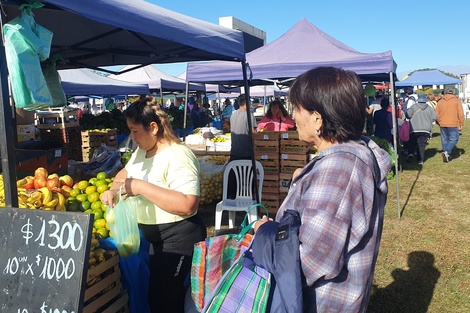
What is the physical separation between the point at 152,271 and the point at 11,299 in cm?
83

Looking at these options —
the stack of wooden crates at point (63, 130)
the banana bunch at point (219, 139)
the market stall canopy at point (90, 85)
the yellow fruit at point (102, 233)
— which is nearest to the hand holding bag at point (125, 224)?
the yellow fruit at point (102, 233)

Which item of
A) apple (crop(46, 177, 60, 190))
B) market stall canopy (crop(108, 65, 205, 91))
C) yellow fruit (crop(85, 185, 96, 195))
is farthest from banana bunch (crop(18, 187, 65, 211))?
market stall canopy (crop(108, 65, 205, 91))

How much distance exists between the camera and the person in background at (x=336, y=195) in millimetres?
1430

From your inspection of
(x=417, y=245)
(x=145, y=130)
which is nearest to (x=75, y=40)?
(x=145, y=130)

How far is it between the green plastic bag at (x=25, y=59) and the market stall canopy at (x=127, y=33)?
137mm

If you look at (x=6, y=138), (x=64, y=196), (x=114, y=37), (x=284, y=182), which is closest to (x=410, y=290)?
(x=284, y=182)

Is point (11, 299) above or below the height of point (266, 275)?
below

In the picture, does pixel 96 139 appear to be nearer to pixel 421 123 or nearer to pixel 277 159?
pixel 277 159

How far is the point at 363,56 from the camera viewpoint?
21.3 feet

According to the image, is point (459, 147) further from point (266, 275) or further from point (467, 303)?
point (266, 275)

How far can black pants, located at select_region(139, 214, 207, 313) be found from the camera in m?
2.52

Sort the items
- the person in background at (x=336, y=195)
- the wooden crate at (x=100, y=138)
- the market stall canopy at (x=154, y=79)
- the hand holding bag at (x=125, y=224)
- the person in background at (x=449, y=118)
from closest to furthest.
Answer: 1. the person in background at (x=336, y=195)
2. the hand holding bag at (x=125, y=224)
3. the wooden crate at (x=100, y=138)
4. the person in background at (x=449, y=118)
5. the market stall canopy at (x=154, y=79)

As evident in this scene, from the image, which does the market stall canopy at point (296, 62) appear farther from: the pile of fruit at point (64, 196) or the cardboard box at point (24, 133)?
the pile of fruit at point (64, 196)

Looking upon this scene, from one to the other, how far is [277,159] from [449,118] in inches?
284
